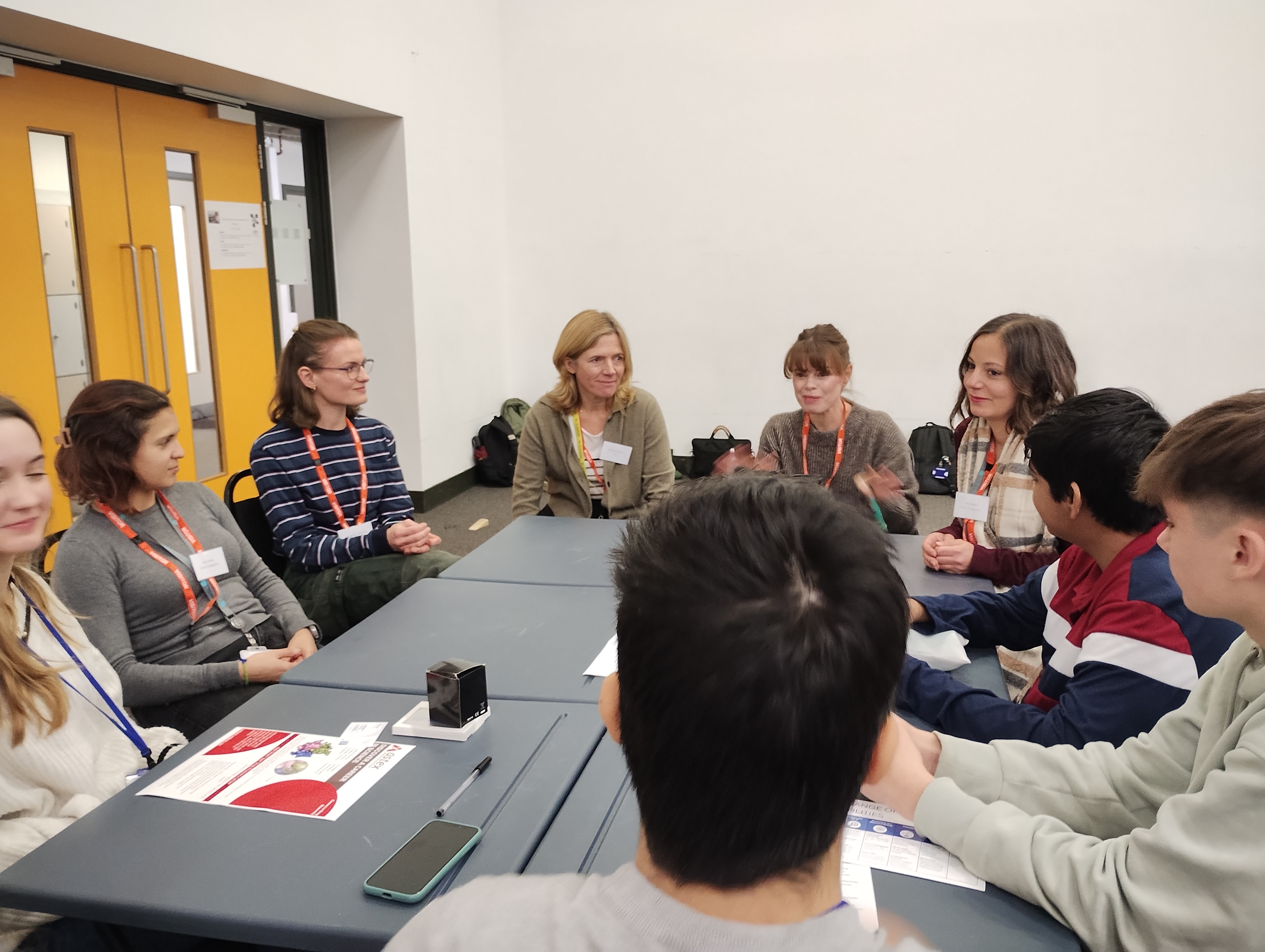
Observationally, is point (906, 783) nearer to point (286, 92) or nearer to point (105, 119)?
point (105, 119)

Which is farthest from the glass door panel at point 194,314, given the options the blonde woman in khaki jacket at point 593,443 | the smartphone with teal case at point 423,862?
the smartphone with teal case at point 423,862

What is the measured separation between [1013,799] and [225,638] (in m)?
1.93

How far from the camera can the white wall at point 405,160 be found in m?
3.83

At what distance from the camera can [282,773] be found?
1425mm

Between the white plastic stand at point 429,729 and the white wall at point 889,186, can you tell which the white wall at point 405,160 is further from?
the white plastic stand at point 429,729

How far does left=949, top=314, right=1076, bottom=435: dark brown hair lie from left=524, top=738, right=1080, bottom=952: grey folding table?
187cm

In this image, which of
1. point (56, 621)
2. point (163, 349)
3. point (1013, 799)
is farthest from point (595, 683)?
point (163, 349)

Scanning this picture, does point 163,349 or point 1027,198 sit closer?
point 163,349

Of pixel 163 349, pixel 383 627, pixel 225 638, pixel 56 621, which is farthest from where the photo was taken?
pixel 163 349

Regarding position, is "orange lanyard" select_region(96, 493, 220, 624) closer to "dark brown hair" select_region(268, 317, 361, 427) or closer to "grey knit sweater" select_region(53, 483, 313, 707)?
"grey knit sweater" select_region(53, 483, 313, 707)

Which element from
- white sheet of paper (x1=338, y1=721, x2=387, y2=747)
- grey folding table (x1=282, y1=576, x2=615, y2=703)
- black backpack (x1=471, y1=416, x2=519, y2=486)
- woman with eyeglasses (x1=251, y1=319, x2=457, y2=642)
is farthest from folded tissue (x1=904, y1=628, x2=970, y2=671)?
black backpack (x1=471, y1=416, x2=519, y2=486)

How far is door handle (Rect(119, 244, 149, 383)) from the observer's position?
3834mm

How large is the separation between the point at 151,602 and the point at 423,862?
135cm

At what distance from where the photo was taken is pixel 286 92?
424 centimetres
